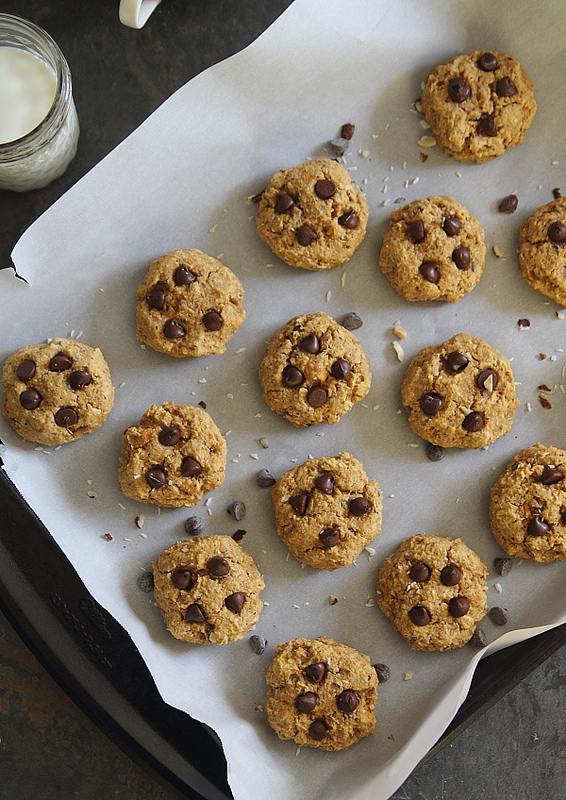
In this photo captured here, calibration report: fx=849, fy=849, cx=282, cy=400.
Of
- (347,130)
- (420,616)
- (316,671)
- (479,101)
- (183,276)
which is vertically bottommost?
(316,671)

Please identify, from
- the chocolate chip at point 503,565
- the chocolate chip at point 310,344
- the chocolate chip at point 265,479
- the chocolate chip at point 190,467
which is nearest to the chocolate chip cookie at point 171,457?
the chocolate chip at point 190,467

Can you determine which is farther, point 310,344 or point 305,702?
point 310,344

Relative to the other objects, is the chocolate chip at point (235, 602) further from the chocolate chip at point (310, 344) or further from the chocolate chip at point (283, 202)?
the chocolate chip at point (283, 202)

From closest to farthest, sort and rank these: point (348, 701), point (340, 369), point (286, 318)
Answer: point (348, 701) < point (340, 369) < point (286, 318)

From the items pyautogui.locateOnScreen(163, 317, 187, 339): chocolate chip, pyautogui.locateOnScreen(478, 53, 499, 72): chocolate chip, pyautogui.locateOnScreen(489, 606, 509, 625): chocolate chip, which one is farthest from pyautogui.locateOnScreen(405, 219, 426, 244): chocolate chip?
pyautogui.locateOnScreen(489, 606, 509, 625): chocolate chip

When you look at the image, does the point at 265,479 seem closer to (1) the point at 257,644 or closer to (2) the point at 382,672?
(1) the point at 257,644

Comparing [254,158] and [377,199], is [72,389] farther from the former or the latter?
[377,199]

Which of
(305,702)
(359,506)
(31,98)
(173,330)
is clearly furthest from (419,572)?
(31,98)
